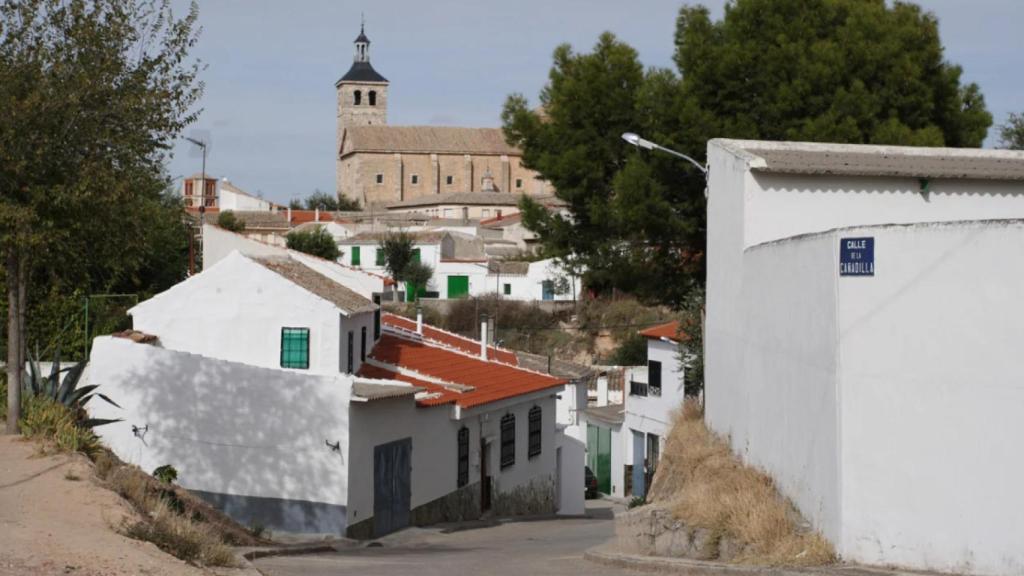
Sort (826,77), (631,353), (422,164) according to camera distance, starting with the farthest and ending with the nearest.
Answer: (422,164) → (631,353) → (826,77)

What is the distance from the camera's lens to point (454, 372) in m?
31.6

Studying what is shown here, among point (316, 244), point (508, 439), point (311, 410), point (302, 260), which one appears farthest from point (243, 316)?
point (316, 244)

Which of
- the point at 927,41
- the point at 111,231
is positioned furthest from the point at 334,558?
the point at 927,41

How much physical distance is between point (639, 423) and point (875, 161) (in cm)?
2284

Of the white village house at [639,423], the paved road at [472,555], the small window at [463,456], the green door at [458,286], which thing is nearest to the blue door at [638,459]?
the white village house at [639,423]

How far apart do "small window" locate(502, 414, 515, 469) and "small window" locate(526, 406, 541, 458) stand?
1.21 meters

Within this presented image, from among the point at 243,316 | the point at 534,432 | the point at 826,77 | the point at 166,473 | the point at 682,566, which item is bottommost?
the point at 534,432

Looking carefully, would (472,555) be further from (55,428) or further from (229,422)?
(229,422)

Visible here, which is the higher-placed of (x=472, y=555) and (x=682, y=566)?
(x=682, y=566)

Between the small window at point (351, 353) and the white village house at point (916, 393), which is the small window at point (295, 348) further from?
the white village house at point (916, 393)

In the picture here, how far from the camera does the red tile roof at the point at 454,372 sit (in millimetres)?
28797

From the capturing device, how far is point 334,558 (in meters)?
17.4

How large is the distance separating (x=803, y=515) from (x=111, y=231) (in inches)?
348

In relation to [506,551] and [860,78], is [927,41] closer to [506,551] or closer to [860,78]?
[860,78]
